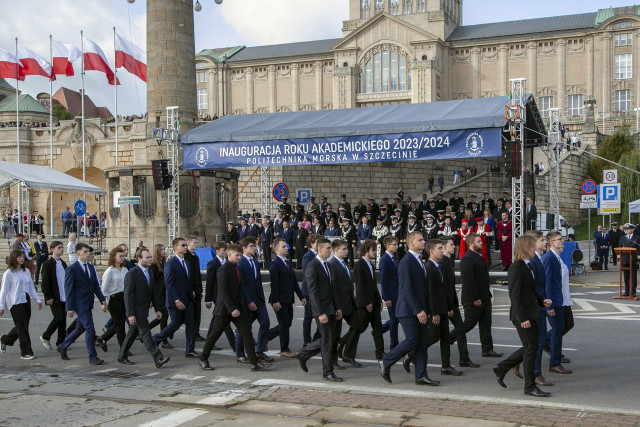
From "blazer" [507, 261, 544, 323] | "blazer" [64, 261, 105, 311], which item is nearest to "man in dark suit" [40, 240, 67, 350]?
"blazer" [64, 261, 105, 311]

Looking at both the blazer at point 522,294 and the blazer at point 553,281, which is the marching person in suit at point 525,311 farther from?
the blazer at point 553,281

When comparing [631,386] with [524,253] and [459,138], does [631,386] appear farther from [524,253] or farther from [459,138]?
[459,138]

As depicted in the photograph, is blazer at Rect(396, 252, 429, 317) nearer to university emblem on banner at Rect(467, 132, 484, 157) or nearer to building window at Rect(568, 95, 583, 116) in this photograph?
university emblem on banner at Rect(467, 132, 484, 157)

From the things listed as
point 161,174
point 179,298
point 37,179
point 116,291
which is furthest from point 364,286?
point 37,179

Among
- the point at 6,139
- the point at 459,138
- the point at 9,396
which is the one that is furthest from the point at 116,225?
the point at 6,139

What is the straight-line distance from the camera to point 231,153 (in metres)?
20.7

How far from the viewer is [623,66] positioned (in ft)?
205

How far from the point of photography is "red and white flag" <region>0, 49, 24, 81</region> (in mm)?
37594

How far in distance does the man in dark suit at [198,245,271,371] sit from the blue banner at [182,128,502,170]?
9.64m

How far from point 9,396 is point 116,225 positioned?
62.9ft

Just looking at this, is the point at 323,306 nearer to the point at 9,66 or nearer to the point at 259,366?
the point at 259,366

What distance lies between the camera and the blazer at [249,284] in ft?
31.4

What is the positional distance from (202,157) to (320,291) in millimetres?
13081

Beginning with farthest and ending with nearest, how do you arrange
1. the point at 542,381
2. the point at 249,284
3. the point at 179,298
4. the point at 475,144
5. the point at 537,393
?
the point at 475,144, the point at 179,298, the point at 249,284, the point at 542,381, the point at 537,393
